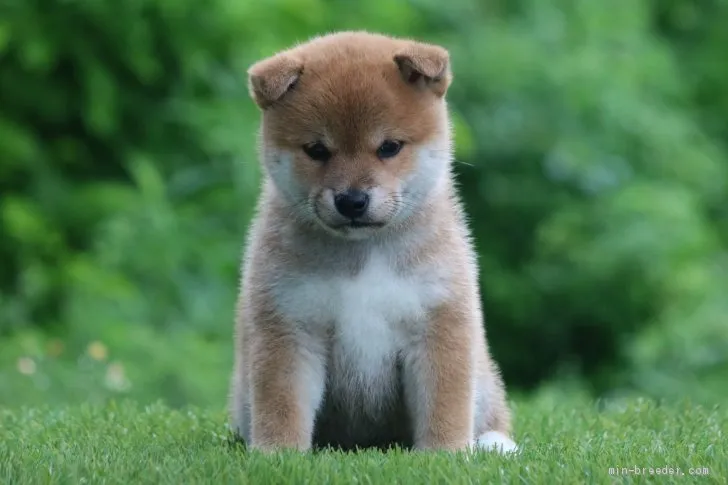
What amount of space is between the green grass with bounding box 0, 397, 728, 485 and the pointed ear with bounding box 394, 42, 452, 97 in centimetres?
128

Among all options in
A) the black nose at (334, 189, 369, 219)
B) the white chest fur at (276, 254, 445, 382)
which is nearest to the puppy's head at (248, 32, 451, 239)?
the black nose at (334, 189, 369, 219)

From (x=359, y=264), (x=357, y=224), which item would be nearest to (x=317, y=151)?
(x=357, y=224)

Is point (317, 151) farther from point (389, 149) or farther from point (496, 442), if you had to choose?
point (496, 442)

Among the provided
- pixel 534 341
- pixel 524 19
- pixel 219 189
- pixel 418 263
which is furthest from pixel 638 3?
pixel 418 263

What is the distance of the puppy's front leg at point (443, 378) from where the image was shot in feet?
14.5

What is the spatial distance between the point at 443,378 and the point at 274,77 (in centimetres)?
117

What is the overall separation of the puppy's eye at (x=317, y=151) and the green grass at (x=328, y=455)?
992mm

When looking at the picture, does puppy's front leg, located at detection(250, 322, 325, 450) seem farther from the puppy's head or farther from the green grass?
the puppy's head

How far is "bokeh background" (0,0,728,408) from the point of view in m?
8.20

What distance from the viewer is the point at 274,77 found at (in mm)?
4457

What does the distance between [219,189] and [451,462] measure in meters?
4.78

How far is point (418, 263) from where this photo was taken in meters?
4.50

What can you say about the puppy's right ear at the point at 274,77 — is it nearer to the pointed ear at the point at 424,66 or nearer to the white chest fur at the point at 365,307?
the pointed ear at the point at 424,66

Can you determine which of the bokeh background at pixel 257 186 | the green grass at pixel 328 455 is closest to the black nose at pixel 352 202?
the green grass at pixel 328 455
